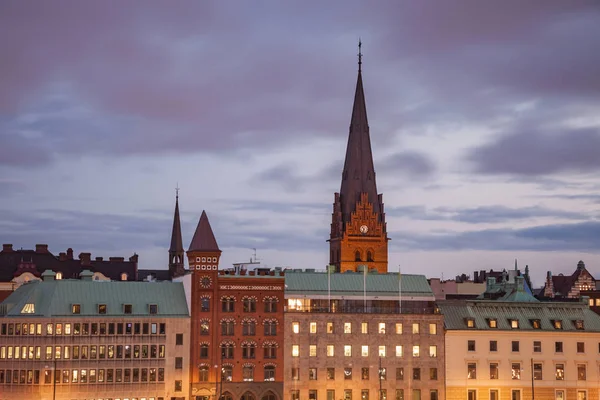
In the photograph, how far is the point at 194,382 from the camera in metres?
154

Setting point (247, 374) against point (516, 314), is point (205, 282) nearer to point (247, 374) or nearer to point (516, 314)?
point (247, 374)

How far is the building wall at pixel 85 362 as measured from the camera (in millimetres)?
149375

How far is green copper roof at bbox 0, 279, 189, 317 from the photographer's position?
152125 millimetres

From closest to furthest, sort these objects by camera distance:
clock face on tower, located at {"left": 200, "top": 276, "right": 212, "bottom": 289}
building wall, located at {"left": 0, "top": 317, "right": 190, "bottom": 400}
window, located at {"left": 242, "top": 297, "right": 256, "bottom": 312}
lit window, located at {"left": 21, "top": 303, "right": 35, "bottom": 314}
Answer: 1. building wall, located at {"left": 0, "top": 317, "right": 190, "bottom": 400}
2. lit window, located at {"left": 21, "top": 303, "right": 35, "bottom": 314}
3. clock face on tower, located at {"left": 200, "top": 276, "right": 212, "bottom": 289}
4. window, located at {"left": 242, "top": 297, "right": 256, "bottom": 312}

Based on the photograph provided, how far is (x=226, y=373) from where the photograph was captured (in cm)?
15500

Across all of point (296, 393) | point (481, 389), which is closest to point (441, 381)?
point (481, 389)

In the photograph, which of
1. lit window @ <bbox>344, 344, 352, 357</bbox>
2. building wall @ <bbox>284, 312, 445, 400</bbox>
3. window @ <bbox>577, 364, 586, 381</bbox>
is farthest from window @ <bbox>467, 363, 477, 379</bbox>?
lit window @ <bbox>344, 344, 352, 357</bbox>

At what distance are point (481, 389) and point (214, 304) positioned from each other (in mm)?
36697

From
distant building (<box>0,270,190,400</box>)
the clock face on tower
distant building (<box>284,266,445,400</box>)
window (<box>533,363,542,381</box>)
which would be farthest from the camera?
window (<box>533,363,542,381</box>)

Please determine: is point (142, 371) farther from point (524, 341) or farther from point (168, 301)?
point (524, 341)

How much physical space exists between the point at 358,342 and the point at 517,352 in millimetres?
21319

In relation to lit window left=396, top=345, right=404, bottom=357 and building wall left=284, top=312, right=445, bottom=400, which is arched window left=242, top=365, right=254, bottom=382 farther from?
lit window left=396, top=345, right=404, bottom=357

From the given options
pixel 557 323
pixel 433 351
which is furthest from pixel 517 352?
pixel 433 351

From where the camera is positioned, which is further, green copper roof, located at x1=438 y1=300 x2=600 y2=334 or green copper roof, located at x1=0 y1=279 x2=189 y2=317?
green copper roof, located at x1=438 y1=300 x2=600 y2=334
